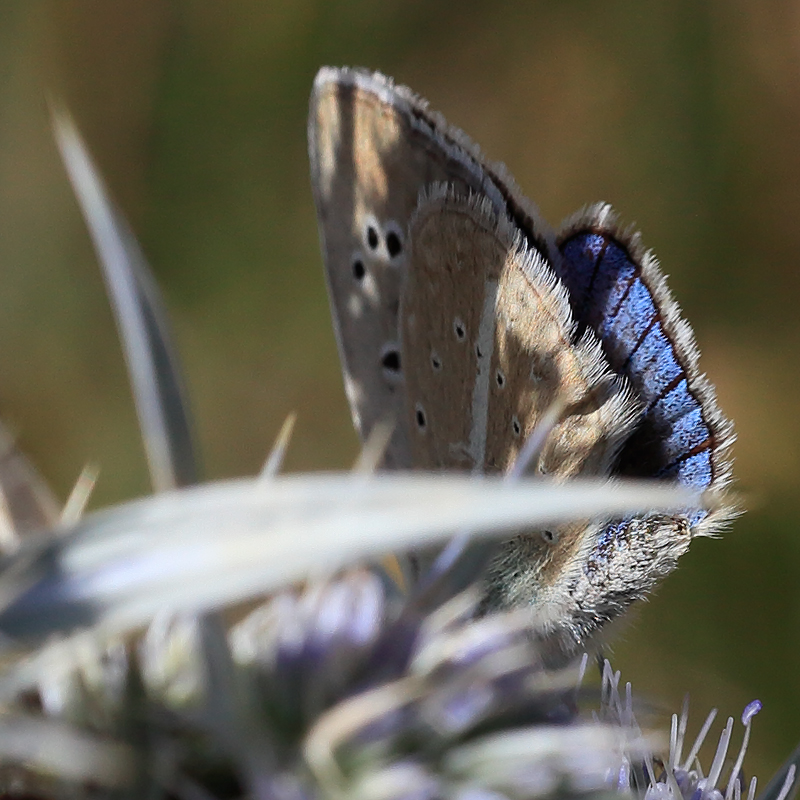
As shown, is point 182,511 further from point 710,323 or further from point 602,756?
point 710,323

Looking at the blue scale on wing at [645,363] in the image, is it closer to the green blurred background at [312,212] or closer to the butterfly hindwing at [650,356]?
the butterfly hindwing at [650,356]

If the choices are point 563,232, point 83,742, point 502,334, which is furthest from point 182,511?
point 563,232

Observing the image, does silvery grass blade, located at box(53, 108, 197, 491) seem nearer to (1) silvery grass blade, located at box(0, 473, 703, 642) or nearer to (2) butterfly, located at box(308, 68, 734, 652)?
(1) silvery grass blade, located at box(0, 473, 703, 642)

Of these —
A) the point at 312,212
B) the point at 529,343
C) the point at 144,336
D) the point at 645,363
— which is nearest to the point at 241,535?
the point at 144,336

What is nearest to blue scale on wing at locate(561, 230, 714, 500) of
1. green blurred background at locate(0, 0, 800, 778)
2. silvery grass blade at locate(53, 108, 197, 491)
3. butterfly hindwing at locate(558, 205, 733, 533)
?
butterfly hindwing at locate(558, 205, 733, 533)

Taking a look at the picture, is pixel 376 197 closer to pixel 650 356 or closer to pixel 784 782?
pixel 650 356

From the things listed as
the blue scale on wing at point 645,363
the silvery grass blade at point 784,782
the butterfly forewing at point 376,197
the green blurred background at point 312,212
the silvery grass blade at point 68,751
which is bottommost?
the silvery grass blade at point 784,782

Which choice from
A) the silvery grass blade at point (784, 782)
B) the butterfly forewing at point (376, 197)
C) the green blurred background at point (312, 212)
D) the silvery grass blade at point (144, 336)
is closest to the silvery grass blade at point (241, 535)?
the silvery grass blade at point (144, 336)
